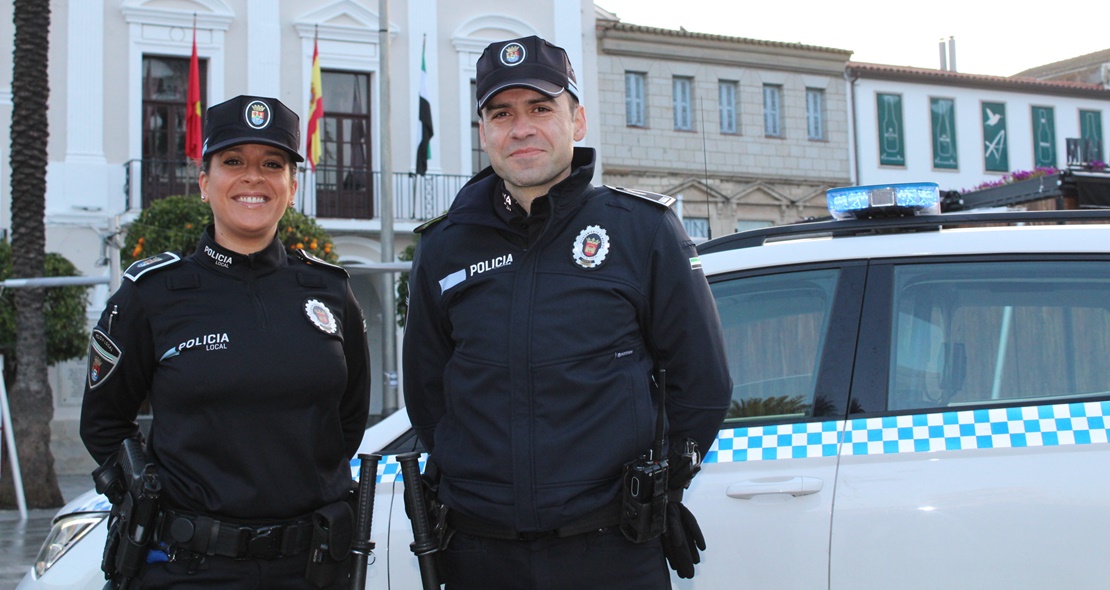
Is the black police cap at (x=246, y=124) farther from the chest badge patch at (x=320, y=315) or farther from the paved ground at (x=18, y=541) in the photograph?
the paved ground at (x=18, y=541)

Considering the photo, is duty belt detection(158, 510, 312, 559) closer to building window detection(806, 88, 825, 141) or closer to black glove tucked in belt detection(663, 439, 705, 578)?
black glove tucked in belt detection(663, 439, 705, 578)

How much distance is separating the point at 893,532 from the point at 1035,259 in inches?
34.4

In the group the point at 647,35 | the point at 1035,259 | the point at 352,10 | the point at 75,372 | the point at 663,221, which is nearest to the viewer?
the point at 663,221

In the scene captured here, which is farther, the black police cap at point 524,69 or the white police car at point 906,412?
the white police car at point 906,412

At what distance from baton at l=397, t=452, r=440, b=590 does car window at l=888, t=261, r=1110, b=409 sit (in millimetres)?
1381

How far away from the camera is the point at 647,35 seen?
20.8m

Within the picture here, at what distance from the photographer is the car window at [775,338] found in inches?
126

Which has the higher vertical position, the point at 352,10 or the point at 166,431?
the point at 352,10

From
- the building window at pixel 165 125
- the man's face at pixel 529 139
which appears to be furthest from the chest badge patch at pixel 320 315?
the building window at pixel 165 125

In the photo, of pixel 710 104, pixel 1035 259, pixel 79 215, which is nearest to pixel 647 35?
pixel 710 104

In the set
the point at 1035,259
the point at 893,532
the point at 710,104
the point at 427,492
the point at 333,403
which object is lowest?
the point at 893,532

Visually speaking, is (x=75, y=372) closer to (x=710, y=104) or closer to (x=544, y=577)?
(x=710, y=104)

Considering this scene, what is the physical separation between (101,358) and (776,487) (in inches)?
69.0

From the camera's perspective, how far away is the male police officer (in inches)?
90.0
